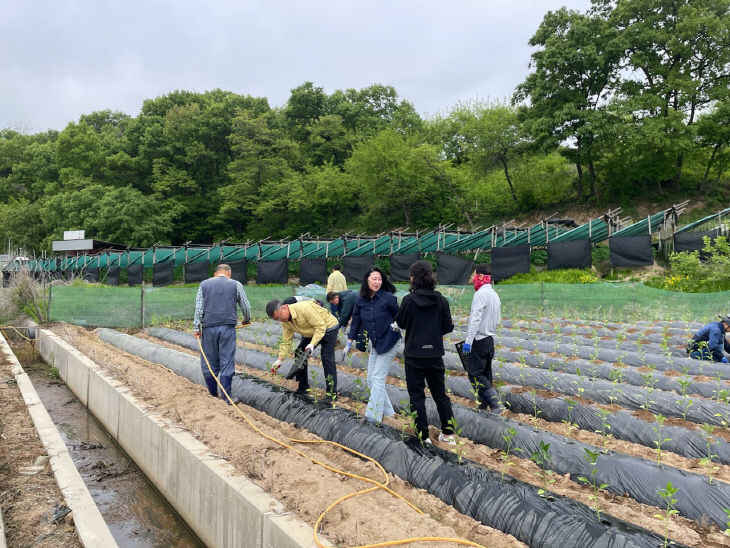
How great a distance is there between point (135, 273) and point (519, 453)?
22.0 m

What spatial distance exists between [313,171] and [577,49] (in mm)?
17019

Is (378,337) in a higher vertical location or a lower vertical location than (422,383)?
higher

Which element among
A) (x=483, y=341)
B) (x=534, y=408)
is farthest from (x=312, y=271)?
(x=534, y=408)

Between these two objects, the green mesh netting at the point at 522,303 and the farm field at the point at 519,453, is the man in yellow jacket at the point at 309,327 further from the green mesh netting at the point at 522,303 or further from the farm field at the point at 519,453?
the green mesh netting at the point at 522,303

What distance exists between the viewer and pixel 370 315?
13.5 feet

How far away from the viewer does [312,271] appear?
61.1 feet

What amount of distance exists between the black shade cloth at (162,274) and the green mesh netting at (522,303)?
977 cm

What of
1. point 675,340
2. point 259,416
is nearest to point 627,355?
point 675,340

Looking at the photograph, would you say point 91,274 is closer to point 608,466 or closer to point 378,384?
point 378,384

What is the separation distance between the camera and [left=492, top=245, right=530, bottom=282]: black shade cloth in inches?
650

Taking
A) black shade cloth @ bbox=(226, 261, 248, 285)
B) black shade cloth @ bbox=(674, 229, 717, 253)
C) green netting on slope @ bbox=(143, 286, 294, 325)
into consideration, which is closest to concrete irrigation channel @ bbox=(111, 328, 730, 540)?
green netting on slope @ bbox=(143, 286, 294, 325)

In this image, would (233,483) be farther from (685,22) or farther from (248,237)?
(248,237)

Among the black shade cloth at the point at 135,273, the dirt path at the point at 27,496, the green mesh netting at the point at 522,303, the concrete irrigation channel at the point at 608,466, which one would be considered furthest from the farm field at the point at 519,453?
the black shade cloth at the point at 135,273

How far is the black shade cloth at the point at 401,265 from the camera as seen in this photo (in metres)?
17.6
